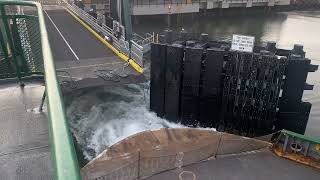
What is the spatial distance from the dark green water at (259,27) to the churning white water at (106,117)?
18425 millimetres

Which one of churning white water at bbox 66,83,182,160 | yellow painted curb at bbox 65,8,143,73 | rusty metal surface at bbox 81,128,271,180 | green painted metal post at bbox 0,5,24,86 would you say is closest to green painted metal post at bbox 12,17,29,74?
green painted metal post at bbox 0,5,24,86

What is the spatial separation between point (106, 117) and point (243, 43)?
6884 millimetres

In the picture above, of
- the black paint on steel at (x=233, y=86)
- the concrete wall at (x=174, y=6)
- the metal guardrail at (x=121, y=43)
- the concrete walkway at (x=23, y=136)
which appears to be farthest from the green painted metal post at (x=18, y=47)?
the concrete wall at (x=174, y=6)

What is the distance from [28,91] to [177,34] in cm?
912

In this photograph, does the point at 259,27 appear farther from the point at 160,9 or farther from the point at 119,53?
the point at 119,53

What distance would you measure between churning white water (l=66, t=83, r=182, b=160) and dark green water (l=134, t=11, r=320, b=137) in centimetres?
1843

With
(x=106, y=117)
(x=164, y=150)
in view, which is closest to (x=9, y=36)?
(x=164, y=150)

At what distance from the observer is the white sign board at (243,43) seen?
35.6 feet

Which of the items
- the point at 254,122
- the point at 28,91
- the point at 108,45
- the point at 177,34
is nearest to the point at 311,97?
the point at 254,122

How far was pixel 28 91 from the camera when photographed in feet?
15.2

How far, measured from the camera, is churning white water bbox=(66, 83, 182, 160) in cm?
1243

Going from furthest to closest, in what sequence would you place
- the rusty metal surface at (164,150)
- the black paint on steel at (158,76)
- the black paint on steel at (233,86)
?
the black paint on steel at (158,76) → the black paint on steel at (233,86) → the rusty metal surface at (164,150)

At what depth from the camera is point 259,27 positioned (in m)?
47.3

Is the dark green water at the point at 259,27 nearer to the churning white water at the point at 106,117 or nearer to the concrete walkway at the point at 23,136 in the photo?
the churning white water at the point at 106,117
